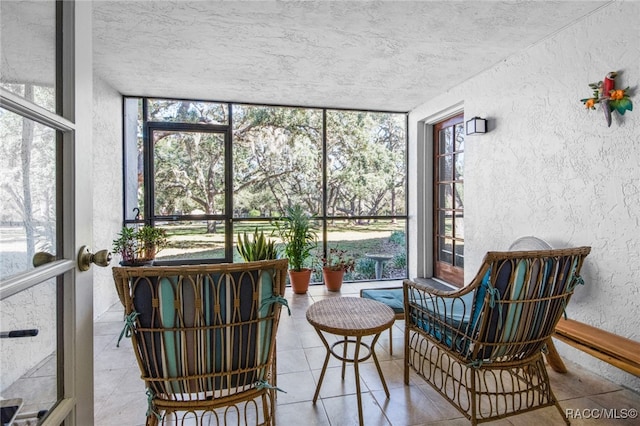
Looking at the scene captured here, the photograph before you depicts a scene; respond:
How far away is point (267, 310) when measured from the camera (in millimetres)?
1285

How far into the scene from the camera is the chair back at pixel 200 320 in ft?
3.86

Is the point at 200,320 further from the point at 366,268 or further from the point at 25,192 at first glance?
the point at 366,268

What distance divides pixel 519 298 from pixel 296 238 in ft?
9.38

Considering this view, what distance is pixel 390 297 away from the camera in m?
2.80

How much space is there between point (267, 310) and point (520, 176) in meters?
2.54

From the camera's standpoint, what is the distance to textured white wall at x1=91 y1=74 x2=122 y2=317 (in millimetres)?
3318

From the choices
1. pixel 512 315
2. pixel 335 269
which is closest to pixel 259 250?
pixel 335 269

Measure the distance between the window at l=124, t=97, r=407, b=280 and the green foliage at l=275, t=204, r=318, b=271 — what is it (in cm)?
34

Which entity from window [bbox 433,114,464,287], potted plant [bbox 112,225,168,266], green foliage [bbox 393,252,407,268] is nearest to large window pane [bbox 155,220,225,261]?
potted plant [bbox 112,225,168,266]

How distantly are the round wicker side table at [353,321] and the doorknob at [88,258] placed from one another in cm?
114

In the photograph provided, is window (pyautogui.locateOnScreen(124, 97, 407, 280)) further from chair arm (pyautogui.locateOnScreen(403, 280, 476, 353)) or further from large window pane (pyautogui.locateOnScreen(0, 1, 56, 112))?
large window pane (pyautogui.locateOnScreen(0, 1, 56, 112))

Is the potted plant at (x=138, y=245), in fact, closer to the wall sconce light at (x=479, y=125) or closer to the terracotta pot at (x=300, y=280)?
the terracotta pot at (x=300, y=280)

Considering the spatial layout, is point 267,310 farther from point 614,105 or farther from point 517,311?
point 614,105

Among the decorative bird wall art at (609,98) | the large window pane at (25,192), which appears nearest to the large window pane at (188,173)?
the large window pane at (25,192)
